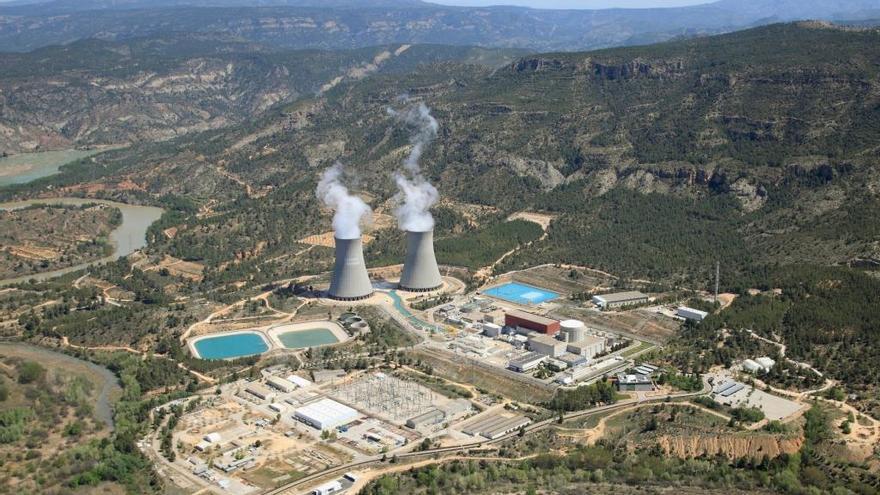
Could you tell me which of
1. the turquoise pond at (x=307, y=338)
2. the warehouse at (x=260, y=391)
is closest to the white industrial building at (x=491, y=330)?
the turquoise pond at (x=307, y=338)

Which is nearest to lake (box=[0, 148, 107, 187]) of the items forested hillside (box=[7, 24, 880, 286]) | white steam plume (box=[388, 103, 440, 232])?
forested hillside (box=[7, 24, 880, 286])

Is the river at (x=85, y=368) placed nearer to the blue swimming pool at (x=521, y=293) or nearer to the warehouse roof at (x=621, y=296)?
the blue swimming pool at (x=521, y=293)

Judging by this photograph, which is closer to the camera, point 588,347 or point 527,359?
point 527,359

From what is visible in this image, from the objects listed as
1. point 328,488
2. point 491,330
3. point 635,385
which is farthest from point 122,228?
point 328,488

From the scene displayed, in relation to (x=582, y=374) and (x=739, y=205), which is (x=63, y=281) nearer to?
(x=582, y=374)

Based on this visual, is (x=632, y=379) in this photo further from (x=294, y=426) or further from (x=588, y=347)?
A: (x=294, y=426)

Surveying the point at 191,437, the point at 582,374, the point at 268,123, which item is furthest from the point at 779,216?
the point at 268,123

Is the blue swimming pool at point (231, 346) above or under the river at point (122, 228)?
above
